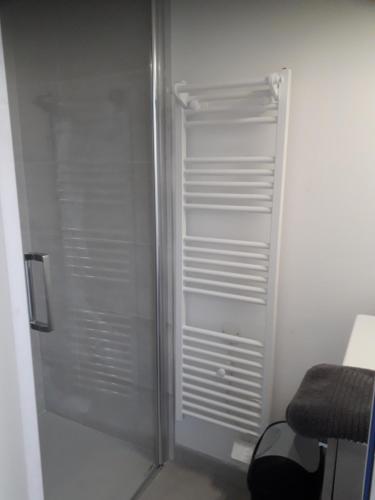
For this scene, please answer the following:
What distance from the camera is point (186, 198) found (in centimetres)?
166

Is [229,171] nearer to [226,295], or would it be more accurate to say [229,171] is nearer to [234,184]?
[234,184]

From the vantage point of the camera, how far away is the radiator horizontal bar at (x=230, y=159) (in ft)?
4.78

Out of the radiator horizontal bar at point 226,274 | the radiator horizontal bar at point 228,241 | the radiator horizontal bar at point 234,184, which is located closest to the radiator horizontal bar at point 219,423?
the radiator horizontal bar at point 226,274

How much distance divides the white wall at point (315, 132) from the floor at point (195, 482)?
677 millimetres

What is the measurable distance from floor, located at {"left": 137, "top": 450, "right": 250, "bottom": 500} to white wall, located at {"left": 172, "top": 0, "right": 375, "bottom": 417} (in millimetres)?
677

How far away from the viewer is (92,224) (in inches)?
67.7

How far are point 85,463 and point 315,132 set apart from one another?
73.4 inches

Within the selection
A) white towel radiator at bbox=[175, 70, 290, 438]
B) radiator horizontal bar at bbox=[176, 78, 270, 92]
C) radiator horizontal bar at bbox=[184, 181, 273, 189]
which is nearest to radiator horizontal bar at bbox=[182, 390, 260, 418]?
white towel radiator at bbox=[175, 70, 290, 438]

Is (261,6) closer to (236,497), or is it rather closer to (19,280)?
(19,280)

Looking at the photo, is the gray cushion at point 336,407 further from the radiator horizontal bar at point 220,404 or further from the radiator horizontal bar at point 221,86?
the radiator horizontal bar at point 221,86

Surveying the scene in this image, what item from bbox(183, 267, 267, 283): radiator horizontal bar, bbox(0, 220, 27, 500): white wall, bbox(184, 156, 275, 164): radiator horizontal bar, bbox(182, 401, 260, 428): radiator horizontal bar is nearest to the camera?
bbox(0, 220, 27, 500): white wall

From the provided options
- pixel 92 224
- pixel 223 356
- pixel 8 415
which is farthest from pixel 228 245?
pixel 8 415

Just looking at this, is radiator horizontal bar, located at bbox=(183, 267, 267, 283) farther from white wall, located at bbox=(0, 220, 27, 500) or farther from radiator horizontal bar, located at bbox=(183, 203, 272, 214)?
white wall, located at bbox=(0, 220, 27, 500)

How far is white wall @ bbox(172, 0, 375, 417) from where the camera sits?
1.34 metres
